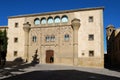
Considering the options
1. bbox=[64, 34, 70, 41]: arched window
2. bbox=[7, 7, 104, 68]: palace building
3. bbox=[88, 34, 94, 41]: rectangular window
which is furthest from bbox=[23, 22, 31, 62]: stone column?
bbox=[88, 34, 94, 41]: rectangular window

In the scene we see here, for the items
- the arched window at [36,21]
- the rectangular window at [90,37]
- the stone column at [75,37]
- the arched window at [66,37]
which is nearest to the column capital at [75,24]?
the stone column at [75,37]

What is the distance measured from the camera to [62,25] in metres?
31.1

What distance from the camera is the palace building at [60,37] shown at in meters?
29.2

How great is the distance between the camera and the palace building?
29.2 metres

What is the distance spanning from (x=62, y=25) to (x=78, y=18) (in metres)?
2.95

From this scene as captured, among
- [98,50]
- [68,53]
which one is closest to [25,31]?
[68,53]

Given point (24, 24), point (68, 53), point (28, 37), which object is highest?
point (24, 24)

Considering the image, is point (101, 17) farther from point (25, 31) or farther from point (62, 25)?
point (25, 31)

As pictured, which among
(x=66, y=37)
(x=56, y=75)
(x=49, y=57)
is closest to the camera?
(x=56, y=75)

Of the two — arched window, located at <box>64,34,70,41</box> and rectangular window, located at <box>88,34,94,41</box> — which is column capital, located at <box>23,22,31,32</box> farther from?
rectangular window, located at <box>88,34,94,41</box>

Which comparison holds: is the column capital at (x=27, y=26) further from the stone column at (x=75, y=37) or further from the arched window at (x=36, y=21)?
the stone column at (x=75, y=37)

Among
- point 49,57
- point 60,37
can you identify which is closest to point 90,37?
point 60,37

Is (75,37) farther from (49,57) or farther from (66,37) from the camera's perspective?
(49,57)

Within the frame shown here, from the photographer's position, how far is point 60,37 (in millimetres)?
31094
